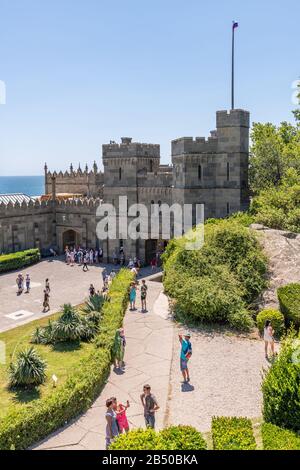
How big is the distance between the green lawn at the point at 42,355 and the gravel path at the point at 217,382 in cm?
404

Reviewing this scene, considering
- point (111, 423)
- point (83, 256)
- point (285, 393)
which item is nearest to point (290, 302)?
point (285, 393)

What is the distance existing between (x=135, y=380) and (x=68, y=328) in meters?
5.18

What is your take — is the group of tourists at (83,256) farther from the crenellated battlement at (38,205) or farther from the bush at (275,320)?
the bush at (275,320)

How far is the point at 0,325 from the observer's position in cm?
2419

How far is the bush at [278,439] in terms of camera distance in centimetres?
1016

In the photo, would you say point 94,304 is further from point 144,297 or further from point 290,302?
point 290,302

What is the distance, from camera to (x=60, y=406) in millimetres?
13180

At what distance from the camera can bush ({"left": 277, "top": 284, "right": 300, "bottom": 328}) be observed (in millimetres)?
18781

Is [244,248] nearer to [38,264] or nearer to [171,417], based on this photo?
[171,417]

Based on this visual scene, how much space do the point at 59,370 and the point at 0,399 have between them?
274 centimetres

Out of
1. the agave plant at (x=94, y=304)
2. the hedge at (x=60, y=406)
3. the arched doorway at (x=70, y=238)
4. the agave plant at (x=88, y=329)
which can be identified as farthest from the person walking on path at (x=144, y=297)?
the arched doorway at (x=70, y=238)

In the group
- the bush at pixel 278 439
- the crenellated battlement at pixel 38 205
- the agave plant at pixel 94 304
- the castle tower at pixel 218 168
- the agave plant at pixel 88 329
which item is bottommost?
the agave plant at pixel 88 329

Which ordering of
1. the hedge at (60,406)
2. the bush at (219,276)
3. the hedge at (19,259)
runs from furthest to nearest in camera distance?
the hedge at (19,259) → the bush at (219,276) → the hedge at (60,406)

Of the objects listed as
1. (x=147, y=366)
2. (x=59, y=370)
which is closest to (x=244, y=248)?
(x=147, y=366)
